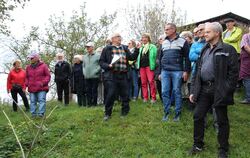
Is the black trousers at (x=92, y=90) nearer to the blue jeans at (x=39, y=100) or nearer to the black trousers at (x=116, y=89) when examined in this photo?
the blue jeans at (x=39, y=100)

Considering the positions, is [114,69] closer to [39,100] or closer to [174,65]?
[174,65]

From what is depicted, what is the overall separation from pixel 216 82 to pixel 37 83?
5131 millimetres

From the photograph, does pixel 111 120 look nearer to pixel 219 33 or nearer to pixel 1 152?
pixel 1 152

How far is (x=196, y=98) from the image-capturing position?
6.10 meters

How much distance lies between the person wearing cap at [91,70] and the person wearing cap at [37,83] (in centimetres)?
116

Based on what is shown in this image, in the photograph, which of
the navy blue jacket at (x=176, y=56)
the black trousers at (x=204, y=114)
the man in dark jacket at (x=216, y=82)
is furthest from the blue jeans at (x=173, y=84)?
the black trousers at (x=204, y=114)

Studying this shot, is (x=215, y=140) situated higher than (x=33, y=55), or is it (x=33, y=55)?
(x=33, y=55)

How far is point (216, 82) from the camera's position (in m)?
5.70

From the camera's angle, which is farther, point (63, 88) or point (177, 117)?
point (63, 88)

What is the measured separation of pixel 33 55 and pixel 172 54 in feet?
12.2

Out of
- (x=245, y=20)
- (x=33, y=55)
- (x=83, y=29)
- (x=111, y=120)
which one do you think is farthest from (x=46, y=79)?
(x=83, y=29)

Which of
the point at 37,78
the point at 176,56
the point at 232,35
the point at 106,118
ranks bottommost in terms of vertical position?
the point at 106,118

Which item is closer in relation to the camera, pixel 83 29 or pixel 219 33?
pixel 219 33

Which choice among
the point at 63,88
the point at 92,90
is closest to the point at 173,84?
the point at 92,90
